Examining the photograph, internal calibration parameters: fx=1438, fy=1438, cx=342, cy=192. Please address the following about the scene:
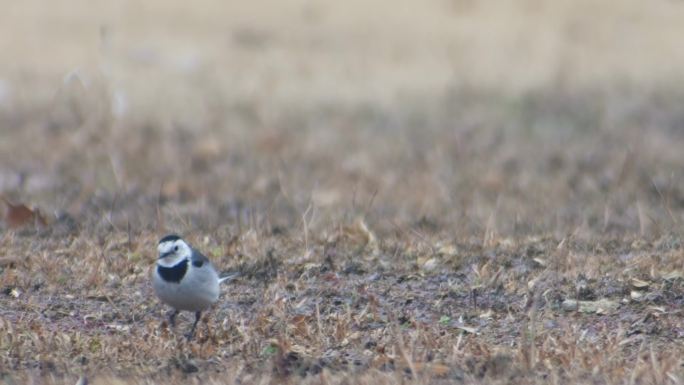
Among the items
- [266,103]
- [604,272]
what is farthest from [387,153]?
[604,272]

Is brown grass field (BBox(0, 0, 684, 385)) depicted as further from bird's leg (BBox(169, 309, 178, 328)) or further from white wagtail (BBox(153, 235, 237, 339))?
white wagtail (BBox(153, 235, 237, 339))

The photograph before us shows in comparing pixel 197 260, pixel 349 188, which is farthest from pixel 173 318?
pixel 349 188

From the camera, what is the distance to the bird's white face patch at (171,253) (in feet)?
20.0

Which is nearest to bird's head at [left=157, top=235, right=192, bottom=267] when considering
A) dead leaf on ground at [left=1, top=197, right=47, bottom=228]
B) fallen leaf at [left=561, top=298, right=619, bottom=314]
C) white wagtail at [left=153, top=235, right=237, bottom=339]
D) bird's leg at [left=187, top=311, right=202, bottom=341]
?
white wagtail at [left=153, top=235, right=237, bottom=339]

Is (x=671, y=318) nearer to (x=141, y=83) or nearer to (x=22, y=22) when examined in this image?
(x=141, y=83)

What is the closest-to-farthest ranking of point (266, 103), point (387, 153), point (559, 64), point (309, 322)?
point (309, 322) → point (387, 153) → point (266, 103) → point (559, 64)

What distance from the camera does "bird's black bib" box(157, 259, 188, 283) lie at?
237 inches

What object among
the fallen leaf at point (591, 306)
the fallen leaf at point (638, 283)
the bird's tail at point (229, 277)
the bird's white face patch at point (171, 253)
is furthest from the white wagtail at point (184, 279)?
the fallen leaf at point (638, 283)

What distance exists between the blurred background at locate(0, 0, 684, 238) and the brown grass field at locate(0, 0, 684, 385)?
4cm

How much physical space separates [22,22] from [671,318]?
11355 millimetres

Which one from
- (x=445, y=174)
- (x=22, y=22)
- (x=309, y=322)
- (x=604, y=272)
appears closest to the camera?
(x=309, y=322)

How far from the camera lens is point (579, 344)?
590 centimetres

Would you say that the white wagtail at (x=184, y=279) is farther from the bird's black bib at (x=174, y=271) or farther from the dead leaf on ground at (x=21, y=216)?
the dead leaf on ground at (x=21, y=216)

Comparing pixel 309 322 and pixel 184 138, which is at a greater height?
pixel 309 322
